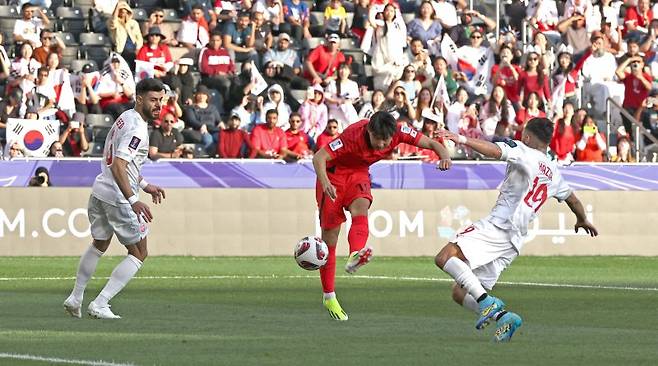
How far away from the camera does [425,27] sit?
3111 cm

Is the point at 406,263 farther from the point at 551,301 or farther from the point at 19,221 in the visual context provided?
the point at 551,301

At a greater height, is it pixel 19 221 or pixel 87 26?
pixel 87 26

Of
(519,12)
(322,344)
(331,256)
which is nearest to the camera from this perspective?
(322,344)

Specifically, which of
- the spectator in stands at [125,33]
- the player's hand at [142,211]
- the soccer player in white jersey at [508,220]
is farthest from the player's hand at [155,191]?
the spectator in stands at [125,33]

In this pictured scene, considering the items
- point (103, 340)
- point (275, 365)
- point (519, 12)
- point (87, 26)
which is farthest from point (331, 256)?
point (519, 12)

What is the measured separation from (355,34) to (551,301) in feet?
50.3

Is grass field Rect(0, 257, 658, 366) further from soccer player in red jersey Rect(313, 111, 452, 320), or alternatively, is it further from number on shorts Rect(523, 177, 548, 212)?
number on shorts Rect(523, 177, 548, 212)

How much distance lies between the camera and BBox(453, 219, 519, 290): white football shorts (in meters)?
12.9

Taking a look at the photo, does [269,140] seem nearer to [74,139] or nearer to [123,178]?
[74,139]

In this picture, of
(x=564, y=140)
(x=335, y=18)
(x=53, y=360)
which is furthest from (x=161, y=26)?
(x=53, y=360)

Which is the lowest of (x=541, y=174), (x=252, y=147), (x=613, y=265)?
(x=613, y=265)

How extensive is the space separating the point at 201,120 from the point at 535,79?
667cm

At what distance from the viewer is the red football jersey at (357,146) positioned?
46.8ft

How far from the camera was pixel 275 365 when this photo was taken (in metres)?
10.0
